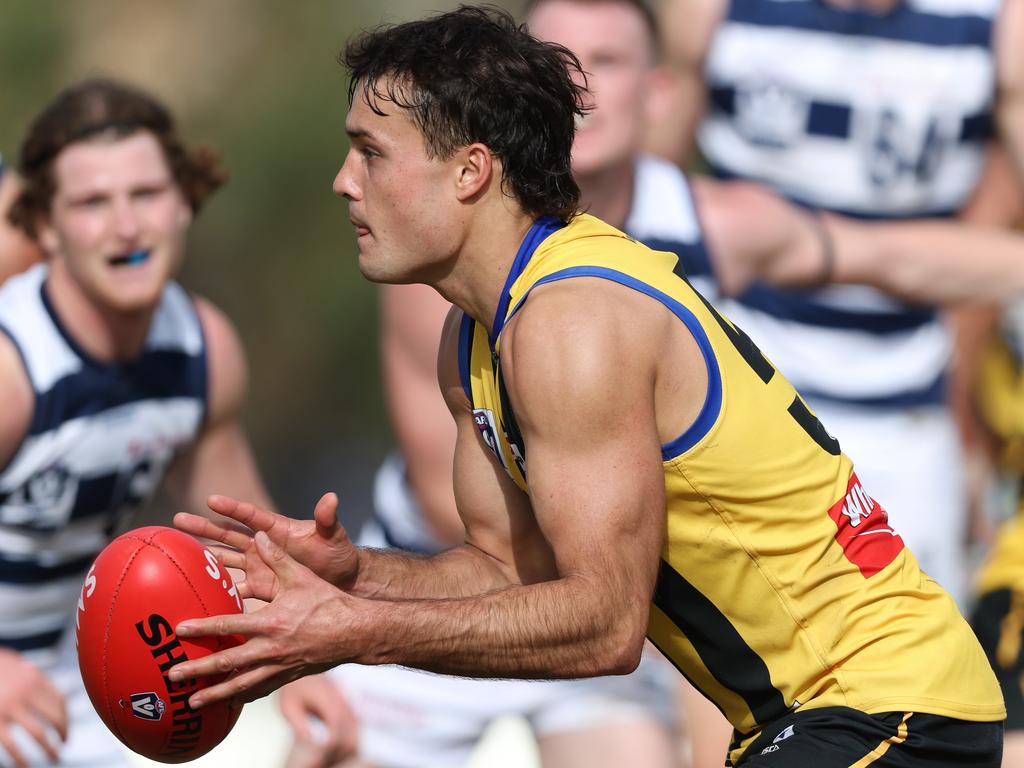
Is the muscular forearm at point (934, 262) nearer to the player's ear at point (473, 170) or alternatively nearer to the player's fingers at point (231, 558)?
the player's ear at point (473, 170)

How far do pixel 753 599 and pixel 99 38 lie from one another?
10.4 meters

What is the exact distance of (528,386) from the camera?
2918 millimetres

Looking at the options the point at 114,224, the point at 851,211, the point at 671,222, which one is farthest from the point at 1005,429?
the point at 114,224

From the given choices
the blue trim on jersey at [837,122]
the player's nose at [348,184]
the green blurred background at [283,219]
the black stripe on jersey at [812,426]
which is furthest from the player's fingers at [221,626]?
the green blurred background at [283,219]

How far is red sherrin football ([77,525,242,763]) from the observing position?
313 cm

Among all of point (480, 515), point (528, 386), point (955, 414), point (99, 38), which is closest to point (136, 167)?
point (480, 515)

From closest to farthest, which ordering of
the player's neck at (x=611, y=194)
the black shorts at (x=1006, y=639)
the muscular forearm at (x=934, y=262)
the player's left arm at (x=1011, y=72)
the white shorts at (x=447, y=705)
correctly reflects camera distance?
1. the black shorts at (x=1006, y=639)
2. the white shorts at (x=447, y=705)
3. the player's neck at (x=611, y=194)
4. the muscular forearm at (x=934, y=262)
5. the player's left arm at (x=1011, y=72)

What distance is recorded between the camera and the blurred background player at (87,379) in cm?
474

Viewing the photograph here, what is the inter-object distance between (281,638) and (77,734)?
7.92 ft

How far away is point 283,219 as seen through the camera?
11.9 m

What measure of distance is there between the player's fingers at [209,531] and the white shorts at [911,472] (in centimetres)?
312

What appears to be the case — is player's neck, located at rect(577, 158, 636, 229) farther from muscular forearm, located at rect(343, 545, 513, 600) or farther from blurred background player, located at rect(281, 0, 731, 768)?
muscular forearm, located at rect(343, 545, 513, 600)

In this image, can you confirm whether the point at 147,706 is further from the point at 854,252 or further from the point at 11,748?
the point at 854,252

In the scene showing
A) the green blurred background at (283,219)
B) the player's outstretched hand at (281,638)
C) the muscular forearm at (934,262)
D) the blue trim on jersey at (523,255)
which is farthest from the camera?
the green blurred background at (283,219)
